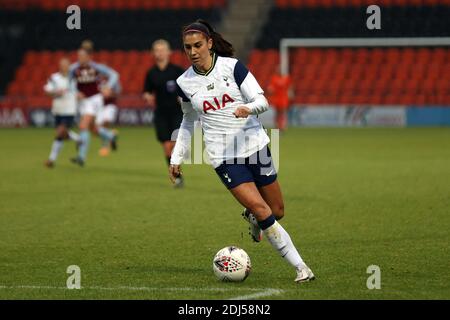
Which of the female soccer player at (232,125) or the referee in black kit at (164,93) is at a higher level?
the referee in black kit at (164,93)

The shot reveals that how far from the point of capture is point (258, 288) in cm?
790

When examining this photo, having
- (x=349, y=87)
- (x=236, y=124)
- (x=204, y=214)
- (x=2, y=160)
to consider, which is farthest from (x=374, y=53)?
(x=236, y=124)

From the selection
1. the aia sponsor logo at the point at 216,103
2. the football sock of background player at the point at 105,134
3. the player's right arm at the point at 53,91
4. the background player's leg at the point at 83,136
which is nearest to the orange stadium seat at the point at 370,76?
the football sock of background player at the point at 105,134

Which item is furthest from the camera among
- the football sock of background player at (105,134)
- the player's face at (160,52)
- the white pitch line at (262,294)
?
the football sock of background player at (105,134)

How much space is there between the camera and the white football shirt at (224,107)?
827 cm

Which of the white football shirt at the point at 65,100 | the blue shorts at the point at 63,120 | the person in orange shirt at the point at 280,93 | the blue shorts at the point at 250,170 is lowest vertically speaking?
the blue shorts at the point at 250,170

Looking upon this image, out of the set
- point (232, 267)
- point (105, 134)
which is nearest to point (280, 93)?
point (105, 134)

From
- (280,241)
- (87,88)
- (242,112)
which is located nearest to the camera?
(242,112)

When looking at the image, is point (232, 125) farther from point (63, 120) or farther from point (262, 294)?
point (63, 120)

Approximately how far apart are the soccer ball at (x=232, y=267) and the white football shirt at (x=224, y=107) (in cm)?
81

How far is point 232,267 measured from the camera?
26.9 ft

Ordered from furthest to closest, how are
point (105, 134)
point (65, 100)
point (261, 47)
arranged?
point (261, 47) → point (105, 134) → point (65, 100)

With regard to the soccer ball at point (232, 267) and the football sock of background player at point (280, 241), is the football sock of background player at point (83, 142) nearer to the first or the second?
the soccer ball at point (232, 267)

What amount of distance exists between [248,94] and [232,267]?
148 cm
